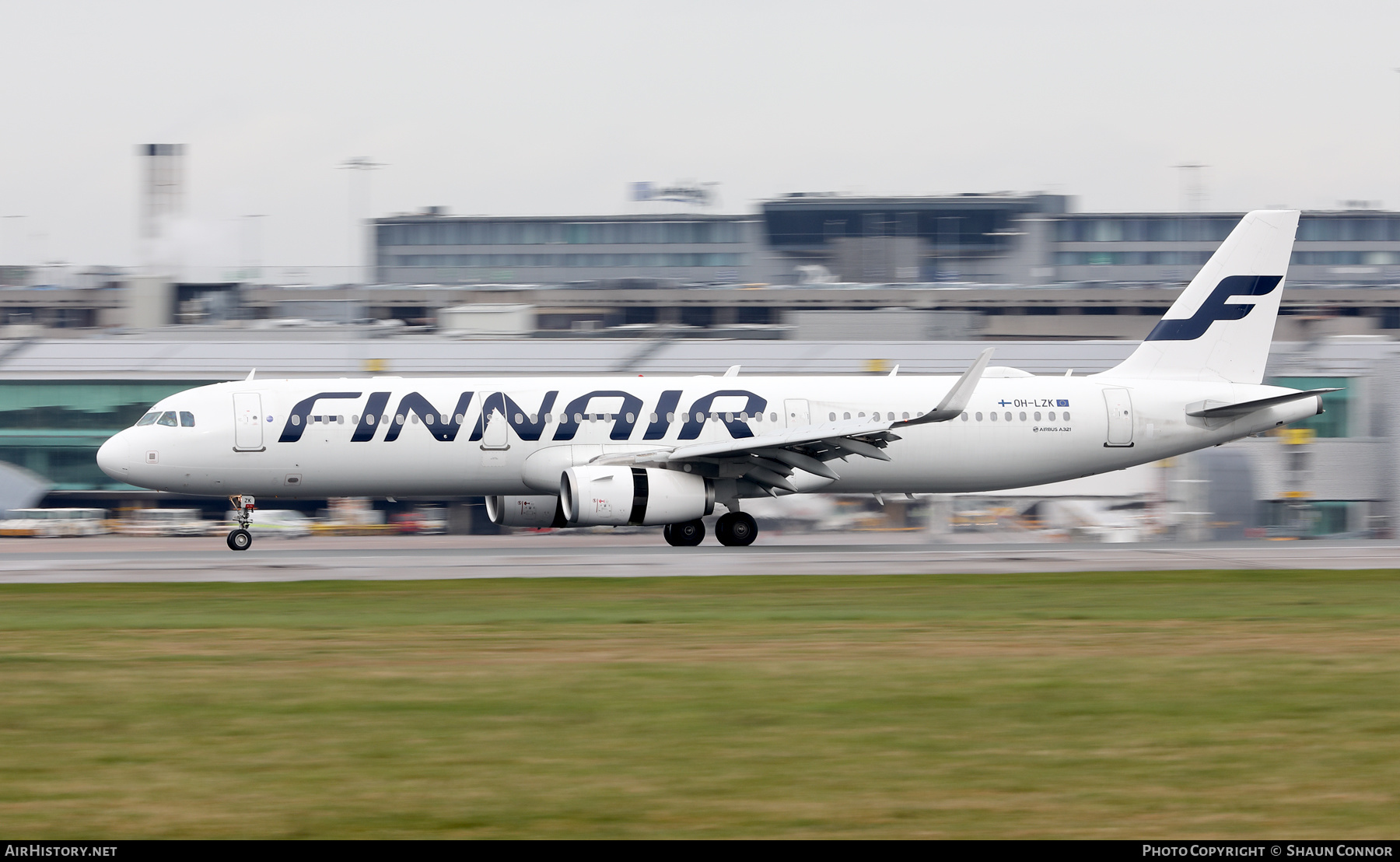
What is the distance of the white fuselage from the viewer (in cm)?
3212

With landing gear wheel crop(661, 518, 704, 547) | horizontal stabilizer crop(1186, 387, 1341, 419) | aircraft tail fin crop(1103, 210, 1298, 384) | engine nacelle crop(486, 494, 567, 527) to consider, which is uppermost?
aircraft tail fin crop(1103, 210, 1298, 384)

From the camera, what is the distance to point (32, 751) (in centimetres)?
1070

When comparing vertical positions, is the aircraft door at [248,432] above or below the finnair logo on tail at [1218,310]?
below

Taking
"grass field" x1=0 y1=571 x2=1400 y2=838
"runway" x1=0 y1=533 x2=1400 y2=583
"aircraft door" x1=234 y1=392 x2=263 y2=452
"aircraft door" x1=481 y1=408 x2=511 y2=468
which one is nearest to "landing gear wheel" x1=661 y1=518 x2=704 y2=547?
"runway" x1=0 y1=533 x2=1400 y2=583

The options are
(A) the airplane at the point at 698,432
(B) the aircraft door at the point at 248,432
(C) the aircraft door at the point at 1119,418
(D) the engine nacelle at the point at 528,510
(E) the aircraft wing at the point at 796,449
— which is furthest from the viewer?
(C) the aircraft door at the point at 1119,418

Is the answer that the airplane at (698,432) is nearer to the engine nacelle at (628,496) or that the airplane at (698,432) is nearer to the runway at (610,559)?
the engine nacelle at (628,496)

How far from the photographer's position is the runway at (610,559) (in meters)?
26.8

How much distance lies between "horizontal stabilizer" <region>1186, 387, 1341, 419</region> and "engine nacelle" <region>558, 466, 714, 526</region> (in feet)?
38.8

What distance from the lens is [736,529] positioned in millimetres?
33312

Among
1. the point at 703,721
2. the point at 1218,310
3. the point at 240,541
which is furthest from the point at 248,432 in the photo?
the point at 703,721

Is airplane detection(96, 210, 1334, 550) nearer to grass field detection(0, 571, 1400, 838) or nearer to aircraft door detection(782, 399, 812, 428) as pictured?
aircraft door detection(782, 399, 812, 428)

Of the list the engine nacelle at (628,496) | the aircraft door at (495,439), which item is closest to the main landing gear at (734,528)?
the engine nacelle at (628,496)

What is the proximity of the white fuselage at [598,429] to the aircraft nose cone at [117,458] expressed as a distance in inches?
1.5

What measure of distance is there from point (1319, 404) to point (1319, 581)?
11.3 m
